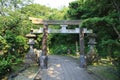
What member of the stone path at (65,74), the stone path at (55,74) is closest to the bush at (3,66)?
the stone path at (55,74)

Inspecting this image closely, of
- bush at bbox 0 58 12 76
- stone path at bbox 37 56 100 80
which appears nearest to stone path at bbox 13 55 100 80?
stone path at bbox 37 56 100 80

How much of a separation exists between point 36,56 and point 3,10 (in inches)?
207

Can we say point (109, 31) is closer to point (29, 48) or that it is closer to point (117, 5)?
point (117, 5)

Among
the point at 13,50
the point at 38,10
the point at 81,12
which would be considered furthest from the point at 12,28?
the point at 38,10

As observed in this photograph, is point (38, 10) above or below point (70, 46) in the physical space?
above

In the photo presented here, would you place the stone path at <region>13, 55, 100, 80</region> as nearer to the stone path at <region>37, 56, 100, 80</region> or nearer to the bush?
the stone path at <region>37, 56, 100, 80</region>

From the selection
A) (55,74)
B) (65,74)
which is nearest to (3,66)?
(55,74)

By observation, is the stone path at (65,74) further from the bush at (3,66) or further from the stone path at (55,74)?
the bush at (3,66)

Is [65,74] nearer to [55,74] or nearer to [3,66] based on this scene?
[55,74]

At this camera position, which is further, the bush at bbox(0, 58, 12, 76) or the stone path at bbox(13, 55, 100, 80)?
the stone path at bbox(13, 55, 100, 80)

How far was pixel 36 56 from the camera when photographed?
16.3 metres

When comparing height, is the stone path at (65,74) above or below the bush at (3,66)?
below

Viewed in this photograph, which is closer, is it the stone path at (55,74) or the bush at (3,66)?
the bush at (3,66)

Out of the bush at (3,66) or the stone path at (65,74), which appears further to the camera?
the stone path at (65,74)
